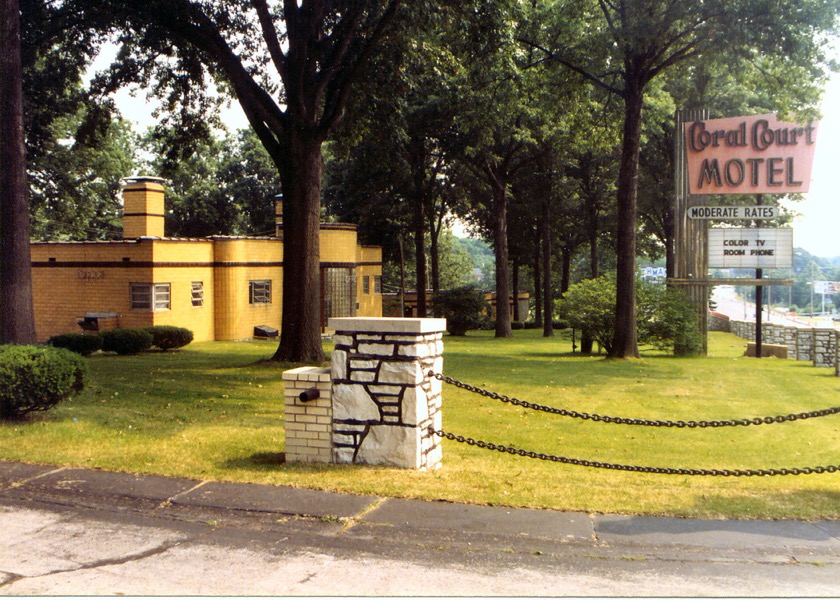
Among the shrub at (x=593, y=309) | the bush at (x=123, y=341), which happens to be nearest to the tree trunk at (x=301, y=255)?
the bush at (x=123, y=341)

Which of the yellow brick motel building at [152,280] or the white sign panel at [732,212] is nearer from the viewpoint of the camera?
the white sign panel at [732,212]

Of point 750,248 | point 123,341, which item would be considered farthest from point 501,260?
point 123,341

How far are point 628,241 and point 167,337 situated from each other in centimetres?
1316

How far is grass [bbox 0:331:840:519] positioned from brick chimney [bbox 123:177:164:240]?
10471 mm

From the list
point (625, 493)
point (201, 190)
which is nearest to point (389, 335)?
point (625, 493)

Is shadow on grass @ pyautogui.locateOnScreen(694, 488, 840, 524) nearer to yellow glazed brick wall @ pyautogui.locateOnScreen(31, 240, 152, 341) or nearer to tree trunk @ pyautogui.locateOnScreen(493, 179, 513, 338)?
yellow glazed brick wall @ pyautogui.locateOnScreen(31, 240, 152, 341)

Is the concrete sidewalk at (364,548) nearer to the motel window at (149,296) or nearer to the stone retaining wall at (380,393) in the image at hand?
the stone retaining wall at (380,393)

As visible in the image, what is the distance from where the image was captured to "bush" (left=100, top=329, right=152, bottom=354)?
22.4 meters

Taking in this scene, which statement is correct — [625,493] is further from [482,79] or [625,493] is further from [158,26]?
[482,79]

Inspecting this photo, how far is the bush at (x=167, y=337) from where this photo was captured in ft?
80.0

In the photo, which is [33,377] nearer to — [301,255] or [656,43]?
[301,255]

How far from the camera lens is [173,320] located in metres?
30.2

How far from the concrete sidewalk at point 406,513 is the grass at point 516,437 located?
0.87ft

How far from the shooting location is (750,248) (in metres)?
27.7
